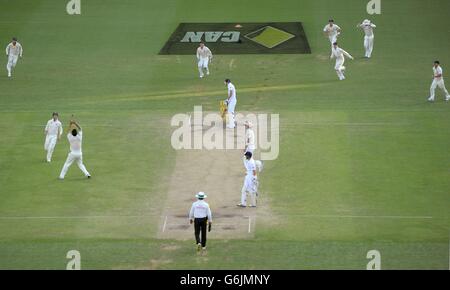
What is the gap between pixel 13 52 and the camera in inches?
2093

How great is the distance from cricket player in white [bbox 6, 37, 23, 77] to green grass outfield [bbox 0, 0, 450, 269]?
87 cm

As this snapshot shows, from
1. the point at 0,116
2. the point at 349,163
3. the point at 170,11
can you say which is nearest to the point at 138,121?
the point at 0,116

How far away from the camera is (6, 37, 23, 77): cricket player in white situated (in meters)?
52.9

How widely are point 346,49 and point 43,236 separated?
2790cm

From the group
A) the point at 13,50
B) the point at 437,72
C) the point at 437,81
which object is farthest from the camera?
the point at 13,50

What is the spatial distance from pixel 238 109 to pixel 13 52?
504 inches

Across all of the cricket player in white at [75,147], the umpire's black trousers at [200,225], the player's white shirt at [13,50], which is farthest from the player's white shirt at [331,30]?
the umpire's black trousers at [200,225]

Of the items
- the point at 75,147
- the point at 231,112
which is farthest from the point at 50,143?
the point at 231,112

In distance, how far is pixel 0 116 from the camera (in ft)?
153

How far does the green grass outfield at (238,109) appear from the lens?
3322 cm

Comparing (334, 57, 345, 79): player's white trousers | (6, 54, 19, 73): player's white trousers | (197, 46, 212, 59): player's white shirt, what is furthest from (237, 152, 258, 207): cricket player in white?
(6, 54, 19, 73): player's white trousers

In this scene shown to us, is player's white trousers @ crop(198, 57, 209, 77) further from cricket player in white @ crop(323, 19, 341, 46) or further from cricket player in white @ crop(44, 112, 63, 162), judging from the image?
cricket player in white @ crop(44, 112, 63, 162)

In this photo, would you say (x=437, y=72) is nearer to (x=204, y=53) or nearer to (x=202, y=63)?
(x=204, y=53)

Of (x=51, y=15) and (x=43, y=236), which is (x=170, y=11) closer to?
(x=51, y=15)
